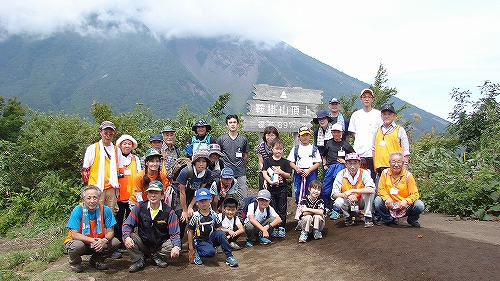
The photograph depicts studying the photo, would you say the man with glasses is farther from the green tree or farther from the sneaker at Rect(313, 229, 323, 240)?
the green tree

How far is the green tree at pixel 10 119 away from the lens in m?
16.9

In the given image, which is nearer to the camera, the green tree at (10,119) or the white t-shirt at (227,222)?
the white t-shirt at (227,222)

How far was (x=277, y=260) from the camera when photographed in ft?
14.9

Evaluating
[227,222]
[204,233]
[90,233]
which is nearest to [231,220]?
[227,222]

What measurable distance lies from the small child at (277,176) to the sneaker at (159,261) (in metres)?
1.96

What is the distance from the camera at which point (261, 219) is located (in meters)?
5.42

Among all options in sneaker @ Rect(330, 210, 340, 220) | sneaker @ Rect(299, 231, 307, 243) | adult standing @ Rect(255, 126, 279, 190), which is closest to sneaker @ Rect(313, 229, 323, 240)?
sneaker @ Rect(299, 231, 307, 243)

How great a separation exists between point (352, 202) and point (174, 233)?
253cm

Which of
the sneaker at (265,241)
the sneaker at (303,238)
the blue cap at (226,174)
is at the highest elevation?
the blue cap at (226,174)

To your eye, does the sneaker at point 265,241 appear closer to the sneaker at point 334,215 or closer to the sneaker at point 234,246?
the sneaker at point 234,246

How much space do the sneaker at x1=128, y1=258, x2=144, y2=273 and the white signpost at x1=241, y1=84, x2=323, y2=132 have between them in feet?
11.4

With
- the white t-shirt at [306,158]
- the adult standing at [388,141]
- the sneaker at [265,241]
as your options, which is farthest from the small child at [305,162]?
the sneaker at [265,241]

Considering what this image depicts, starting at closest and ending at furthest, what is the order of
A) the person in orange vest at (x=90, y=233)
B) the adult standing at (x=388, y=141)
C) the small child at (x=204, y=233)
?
the person in orange vest at (x=90, y=233), the small child at (x=204, y=233), the adult standing at (x=388, y=141)

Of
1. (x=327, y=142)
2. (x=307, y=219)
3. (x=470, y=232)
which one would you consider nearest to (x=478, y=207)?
(x=470, y=232)
